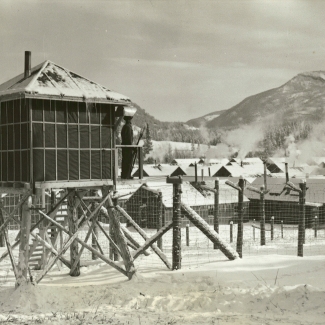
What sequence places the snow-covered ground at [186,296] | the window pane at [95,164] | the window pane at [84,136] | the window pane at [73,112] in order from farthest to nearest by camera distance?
the window pane at [95,164] < the window pane at [84,136] < the window pane at [73,112] < the snow-covered ground at [186,296]

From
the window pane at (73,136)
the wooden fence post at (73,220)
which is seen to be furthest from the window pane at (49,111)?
the wooden fence post at (73,220)

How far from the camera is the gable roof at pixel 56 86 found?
13.2 metres

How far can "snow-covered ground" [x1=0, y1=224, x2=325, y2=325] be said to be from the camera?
1048 centimetres

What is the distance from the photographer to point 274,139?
158125mm

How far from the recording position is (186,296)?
11.9m

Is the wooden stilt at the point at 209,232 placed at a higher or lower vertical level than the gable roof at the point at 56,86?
lower

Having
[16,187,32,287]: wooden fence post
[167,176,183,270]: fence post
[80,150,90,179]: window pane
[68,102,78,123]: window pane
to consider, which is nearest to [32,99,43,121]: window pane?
[68,102,78,123]: window pane

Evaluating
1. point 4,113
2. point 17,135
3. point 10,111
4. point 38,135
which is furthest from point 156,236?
point 4,113

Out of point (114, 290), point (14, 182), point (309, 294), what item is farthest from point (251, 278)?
point (14, 182)

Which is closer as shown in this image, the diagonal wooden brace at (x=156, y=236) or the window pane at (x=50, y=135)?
the window pane at (x=50, y=135)

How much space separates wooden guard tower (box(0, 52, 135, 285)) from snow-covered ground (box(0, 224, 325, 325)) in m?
0.98

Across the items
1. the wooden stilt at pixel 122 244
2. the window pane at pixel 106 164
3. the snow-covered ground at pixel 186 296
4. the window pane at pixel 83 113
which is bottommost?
the snow-covered ground at pixel 186 296

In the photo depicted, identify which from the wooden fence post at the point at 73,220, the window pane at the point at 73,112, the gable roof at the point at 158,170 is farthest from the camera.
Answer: the gable roof at the point at 158,170

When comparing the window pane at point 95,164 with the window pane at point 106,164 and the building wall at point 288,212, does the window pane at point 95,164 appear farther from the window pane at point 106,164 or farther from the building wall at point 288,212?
the building wall at point 288,212
